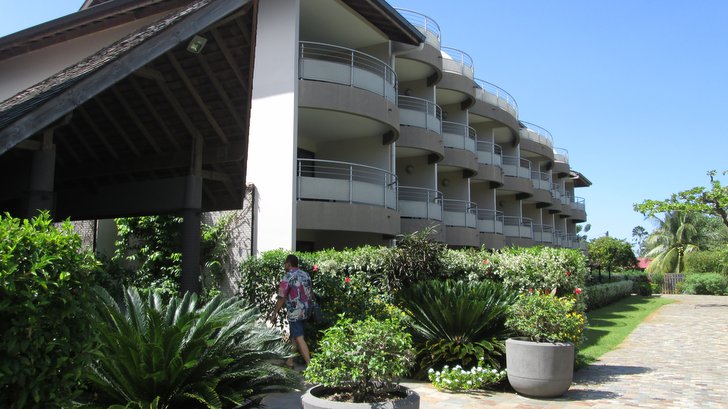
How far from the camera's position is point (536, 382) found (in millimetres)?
8008

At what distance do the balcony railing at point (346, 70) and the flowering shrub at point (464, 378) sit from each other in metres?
9.84

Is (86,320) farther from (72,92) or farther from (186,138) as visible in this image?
(186,138)

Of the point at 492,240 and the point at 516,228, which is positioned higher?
the point at 516,228

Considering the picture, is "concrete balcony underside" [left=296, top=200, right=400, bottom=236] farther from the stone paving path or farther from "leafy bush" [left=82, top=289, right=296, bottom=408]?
"leafy bush" [left=82, top=289, right=296, bottom=408]

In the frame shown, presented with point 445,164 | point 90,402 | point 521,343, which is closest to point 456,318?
point 521,343

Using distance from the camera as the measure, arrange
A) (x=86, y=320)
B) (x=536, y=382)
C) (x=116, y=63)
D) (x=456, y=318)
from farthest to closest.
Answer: (x=456, y=318)
(x=536, y=382)
(x=116, y=63)
(x=86, y=320)

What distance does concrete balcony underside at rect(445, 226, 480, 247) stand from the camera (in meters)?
24.1

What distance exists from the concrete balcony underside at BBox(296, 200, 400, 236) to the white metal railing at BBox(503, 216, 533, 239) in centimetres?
1816

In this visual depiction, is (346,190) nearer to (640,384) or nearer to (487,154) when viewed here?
(640,384)

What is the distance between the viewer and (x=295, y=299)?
9.22m

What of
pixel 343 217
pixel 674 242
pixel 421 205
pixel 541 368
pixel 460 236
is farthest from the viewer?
pixel 674 242

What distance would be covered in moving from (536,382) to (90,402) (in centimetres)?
554

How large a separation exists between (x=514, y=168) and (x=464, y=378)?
28349mm

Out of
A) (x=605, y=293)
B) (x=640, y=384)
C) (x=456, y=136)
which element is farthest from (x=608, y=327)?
(x=456, y=136)
